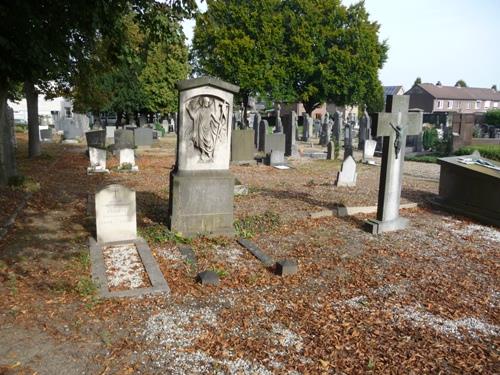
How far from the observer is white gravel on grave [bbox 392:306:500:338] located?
4.45 metres

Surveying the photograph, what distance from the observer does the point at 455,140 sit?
2112cm

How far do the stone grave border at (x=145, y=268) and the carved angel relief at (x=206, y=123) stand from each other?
201 cm

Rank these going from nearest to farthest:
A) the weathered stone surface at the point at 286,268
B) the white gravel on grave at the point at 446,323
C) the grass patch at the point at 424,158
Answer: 1. the white gravel on grave at the point at 446,323
2. the weathered stone surface at the point at 286,268
3. the grass patch at the point at 424,158

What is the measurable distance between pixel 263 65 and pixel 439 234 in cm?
3364

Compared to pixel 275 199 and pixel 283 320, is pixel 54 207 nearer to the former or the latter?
pixel 275 199

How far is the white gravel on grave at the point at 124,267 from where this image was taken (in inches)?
216

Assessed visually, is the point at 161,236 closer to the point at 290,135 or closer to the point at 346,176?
the point at 346,176

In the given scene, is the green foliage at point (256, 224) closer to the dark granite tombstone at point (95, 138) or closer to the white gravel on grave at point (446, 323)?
the white gravel on grave at point (446, 323)

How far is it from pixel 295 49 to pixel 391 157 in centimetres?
3493

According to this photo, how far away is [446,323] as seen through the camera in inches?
182

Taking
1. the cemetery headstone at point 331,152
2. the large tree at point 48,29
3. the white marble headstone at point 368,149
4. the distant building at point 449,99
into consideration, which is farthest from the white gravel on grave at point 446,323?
the distant building at point 449,99

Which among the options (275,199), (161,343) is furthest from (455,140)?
(161,343)

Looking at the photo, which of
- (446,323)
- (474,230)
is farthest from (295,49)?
(446,323)

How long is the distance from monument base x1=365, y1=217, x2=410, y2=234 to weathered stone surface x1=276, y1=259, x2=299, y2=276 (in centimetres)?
275
